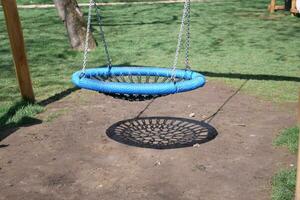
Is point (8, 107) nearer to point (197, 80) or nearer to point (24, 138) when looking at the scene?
point (24, 138)

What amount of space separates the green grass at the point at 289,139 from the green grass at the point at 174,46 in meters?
1.53

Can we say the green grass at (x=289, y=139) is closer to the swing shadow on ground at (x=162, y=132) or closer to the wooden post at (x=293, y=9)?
the swing shadow on ground at (x=162, y=132)

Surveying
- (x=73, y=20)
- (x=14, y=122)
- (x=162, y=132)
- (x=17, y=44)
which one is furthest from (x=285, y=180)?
(x=73, y=20)

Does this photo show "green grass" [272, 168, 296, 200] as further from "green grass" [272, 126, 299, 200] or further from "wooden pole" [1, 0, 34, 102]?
"wooden pole" [1, 0, 34, 102]

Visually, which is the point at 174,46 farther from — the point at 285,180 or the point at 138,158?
the point at 285,180

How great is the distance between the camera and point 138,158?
480 centimetres

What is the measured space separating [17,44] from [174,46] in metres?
5.86

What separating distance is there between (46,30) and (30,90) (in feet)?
25.1

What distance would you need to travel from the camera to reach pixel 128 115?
6.36 metres

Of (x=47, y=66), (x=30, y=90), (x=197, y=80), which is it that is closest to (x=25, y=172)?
(x=197, y=80)

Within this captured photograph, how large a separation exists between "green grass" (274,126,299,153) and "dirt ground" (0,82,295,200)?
0.10m

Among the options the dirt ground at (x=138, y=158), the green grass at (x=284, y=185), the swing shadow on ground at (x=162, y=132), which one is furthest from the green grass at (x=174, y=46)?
the green grass at (x=284, y=185)

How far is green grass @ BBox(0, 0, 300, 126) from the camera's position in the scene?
787 cm

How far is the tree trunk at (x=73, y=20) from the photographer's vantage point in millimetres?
10531
